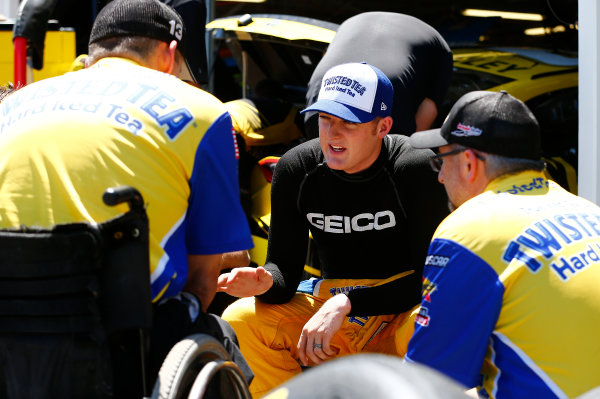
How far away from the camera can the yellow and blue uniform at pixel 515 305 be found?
93.4 inches

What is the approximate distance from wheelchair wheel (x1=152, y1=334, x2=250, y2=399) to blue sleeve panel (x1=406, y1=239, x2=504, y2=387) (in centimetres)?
53

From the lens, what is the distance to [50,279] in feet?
6.81

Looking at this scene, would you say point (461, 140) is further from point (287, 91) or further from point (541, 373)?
point (287, 91)

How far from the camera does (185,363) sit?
6.88ft

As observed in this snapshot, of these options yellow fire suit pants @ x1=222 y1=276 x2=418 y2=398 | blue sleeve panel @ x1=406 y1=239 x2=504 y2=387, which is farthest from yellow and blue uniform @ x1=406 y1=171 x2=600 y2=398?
yellow fire suit pants @ x1=222 y1=276 x2=418 y2=398

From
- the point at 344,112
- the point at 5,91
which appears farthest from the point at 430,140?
→ the point at 5,91

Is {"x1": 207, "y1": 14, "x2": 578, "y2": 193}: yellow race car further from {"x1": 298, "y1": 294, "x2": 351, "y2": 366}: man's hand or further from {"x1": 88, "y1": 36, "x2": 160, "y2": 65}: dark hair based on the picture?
{"x1": 88, "y1": 36, "x2": 160, "y2": 65}: dark hair

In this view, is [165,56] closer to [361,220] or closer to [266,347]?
[361,220]

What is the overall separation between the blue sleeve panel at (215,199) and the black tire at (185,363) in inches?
13.0

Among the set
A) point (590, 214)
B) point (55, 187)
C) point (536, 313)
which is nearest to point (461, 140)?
point (590, 214)

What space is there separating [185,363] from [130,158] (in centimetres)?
56

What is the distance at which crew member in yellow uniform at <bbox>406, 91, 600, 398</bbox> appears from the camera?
2371mm

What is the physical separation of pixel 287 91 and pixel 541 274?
3974mm

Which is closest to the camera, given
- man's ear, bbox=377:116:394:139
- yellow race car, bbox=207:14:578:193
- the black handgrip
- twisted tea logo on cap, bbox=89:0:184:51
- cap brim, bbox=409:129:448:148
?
the black handgrip
